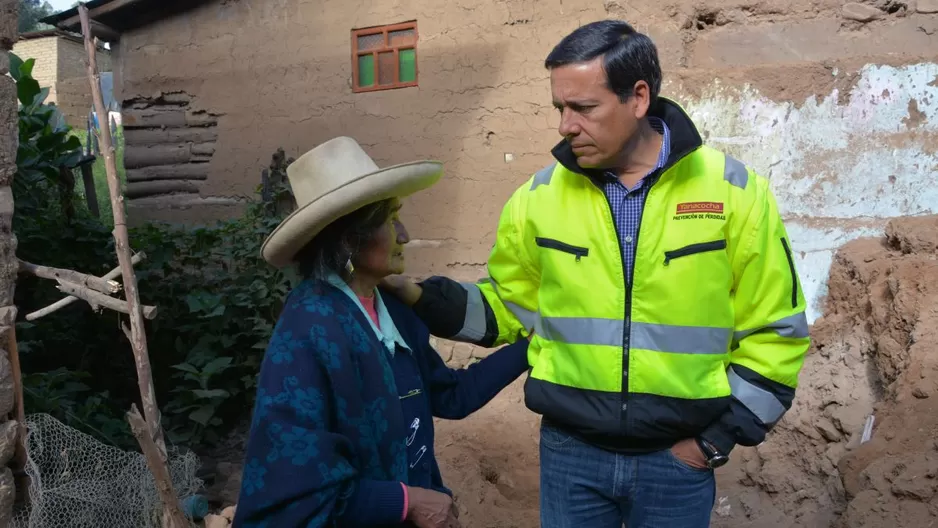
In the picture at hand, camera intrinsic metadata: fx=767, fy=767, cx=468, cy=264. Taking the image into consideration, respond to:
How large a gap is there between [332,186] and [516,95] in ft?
12.7

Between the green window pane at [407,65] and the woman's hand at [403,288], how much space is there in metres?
4.08

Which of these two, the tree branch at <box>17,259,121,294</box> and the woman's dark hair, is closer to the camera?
the woman's dark hair

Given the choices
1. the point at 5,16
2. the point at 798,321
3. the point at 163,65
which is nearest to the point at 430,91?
the point at 163,65

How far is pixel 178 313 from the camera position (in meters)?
5.89

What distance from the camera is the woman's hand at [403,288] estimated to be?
7.61 ft

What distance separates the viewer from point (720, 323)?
6.78 ft

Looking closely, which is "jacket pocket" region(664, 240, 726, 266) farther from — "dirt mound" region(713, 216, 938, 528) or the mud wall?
the mud wall

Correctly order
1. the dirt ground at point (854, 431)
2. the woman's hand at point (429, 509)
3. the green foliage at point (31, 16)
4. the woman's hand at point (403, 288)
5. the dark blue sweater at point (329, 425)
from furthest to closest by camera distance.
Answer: the green foliage at point (31, 16), the dirt ground at point (854, 431), the woman's hand at point (403, 288), the woman's hand at point (429, 509), the dark blue sweater at point (329, 425)

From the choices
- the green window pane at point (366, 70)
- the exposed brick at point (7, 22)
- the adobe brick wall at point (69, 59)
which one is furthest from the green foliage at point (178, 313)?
the adobe brick wall at point (69, 59)

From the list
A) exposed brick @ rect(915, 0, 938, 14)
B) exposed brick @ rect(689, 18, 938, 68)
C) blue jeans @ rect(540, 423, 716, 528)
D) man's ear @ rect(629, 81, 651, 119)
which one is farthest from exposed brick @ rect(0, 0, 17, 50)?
exposed brick @ rect(915, 0, 938, 14)

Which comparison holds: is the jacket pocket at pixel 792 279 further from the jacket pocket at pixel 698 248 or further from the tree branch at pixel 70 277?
the tree branch at pixel 70 277

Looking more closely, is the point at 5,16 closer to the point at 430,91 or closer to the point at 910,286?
the point at 430,91

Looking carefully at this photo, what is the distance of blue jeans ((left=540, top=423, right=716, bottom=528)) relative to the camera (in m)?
2.15

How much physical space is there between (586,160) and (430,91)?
4094 millimetres
